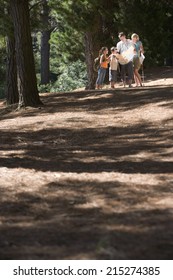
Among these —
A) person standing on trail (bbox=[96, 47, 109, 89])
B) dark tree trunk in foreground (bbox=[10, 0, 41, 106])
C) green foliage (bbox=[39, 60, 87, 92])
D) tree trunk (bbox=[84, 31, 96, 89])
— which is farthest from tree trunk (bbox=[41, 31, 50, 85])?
dark tree trunk in foreground (bbox=[10, 0, 41, 106])

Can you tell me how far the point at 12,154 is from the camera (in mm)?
9633

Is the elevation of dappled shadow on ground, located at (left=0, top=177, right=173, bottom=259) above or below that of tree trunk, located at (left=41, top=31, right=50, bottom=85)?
below

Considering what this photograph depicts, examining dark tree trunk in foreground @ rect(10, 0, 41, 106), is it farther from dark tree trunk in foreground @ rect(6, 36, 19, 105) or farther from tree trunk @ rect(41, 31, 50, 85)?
tree trunk @ rect(41, 31, 50, 85)

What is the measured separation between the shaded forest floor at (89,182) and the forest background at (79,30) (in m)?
2.16

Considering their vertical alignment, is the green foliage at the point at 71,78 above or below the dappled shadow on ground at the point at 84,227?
above

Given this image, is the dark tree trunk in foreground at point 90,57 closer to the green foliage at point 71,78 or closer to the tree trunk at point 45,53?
the green foliage at point 71,78

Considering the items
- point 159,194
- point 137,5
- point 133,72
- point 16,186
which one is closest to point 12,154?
point 16,186

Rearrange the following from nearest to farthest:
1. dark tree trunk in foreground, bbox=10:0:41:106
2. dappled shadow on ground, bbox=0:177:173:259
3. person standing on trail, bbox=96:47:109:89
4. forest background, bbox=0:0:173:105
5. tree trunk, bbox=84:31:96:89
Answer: dappled shadow on ground, bbox=0:177:173:259
dark tree trunk in foreground, bbox=10:0:41:106
forest background, bbox=0:0:173:105
person standing on trail, bbox=96:47:109:89
tree trunk, bbox=84:31:96:89

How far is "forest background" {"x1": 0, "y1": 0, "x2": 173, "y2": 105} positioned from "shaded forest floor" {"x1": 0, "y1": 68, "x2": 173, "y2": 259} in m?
2.16

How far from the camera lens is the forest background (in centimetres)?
1489

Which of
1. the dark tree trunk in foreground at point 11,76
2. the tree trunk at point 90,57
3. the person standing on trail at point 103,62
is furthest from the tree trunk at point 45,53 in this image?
the dark tree trunk in foreground at point 11,76

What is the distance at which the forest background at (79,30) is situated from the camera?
14.9 m

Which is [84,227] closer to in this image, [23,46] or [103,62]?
[23,46]
